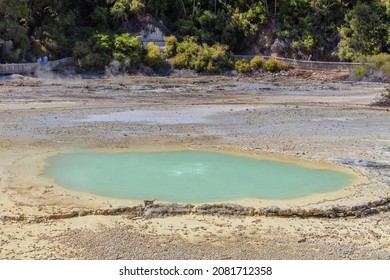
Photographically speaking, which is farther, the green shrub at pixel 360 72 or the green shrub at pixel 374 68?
the green shrub at pixel 360 72

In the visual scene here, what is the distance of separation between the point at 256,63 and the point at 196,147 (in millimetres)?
26648

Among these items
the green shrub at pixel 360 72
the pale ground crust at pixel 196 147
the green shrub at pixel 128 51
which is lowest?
the pale ground crust at pixel 196 147

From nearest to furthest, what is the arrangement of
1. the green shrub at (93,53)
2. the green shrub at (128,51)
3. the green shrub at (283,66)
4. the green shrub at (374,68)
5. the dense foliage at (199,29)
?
1. the green shrub at (374,68)
2. the green shrub at (93,53)
3. the dense foliage at (199,29)
4. the green shrub at (128,51)
5. the green shrub at (283,66)

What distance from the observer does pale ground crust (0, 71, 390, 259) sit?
977cm

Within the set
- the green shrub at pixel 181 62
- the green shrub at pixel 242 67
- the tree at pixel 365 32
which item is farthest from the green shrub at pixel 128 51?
the tree at pixel 365 32

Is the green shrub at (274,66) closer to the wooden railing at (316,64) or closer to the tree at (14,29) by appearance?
the wooden railing at (316,64)

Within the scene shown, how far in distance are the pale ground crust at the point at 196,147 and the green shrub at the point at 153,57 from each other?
3811mm

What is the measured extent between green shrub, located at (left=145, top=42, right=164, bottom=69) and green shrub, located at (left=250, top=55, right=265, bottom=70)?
675 centimetres

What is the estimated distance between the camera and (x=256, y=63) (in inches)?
1715

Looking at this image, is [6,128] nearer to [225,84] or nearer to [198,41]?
[225,84]

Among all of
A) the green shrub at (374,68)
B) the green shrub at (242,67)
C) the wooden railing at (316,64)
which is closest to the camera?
the green shrub at (374,68)

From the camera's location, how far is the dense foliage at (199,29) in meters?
40.9

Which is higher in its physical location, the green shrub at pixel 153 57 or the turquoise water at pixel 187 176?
the green shrub at pixel 153 57

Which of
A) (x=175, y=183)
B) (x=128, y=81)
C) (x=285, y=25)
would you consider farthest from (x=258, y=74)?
(x=175, y=183)
